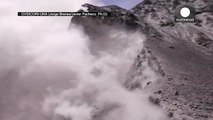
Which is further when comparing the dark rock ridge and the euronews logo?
the dark rock ridge

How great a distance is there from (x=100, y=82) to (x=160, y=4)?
3270 cm

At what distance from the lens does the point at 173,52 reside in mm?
50938

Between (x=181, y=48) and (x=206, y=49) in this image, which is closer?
(x=181, y=48)

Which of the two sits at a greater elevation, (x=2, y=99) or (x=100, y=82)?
(x=100, y=82)

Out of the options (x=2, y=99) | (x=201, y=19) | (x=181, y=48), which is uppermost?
(x=201, y=19)

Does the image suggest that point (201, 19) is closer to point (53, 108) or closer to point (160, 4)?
point (160, 4)

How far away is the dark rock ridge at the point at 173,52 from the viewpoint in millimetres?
34719

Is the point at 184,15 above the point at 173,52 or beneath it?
above

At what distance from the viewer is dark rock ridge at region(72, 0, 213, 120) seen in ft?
114

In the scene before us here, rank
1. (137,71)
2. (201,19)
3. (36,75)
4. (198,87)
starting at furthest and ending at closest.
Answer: (201,19) < (36,75) < (137,71) < (198,87)

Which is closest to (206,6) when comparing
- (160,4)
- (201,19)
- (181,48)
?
(201,19)

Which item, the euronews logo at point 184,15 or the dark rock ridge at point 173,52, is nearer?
the euronews logo at point 184,15

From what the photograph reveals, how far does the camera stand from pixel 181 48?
55.2 metres

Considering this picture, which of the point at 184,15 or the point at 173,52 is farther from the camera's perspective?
the point at 173,52
